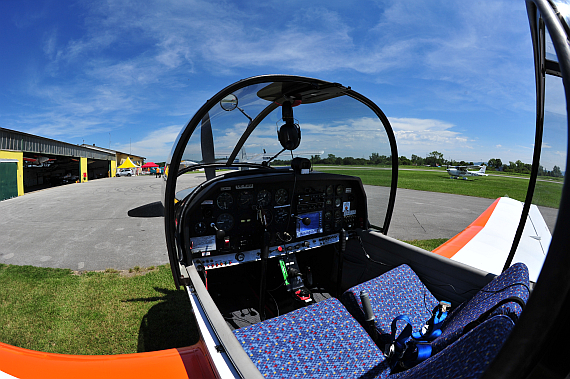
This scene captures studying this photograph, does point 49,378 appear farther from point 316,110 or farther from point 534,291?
point 316,110

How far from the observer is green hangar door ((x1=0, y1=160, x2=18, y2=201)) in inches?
437

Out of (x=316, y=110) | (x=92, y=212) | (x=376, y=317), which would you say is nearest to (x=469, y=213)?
(x=316, y=110)

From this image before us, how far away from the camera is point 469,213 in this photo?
27.2ft

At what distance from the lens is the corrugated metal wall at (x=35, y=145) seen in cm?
1224

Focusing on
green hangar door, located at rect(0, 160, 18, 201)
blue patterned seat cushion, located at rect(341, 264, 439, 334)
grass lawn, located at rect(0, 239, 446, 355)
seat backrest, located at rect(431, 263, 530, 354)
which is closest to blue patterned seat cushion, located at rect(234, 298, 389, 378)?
blue patterned seat cushion, located at rect(341, 264, 439, 334)

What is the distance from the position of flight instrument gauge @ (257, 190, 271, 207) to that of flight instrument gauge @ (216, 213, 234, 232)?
314 mm

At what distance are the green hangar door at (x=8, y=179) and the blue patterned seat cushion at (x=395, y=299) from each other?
15.4 meters

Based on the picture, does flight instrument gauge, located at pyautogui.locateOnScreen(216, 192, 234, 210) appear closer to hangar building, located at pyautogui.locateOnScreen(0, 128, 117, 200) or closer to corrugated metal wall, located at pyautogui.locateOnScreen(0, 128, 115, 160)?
hangar building, located at pyautogui.locateOnScreen(0, 128, 117, 200)

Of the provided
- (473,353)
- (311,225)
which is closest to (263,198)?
(311,225)

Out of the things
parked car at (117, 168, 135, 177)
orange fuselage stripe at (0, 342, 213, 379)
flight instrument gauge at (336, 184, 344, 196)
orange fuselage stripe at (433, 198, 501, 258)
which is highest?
parked car at (117, 168, 135, 177)

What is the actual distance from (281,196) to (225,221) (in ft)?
1.98

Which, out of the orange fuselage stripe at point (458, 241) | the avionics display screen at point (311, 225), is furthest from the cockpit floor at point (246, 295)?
the orange fuselage stripe at point (458, 241)

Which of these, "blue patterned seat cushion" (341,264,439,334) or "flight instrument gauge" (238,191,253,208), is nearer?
"blue patterned seat cushion" (341,264,439,334)

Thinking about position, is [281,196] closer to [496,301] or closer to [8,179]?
[496,301]
